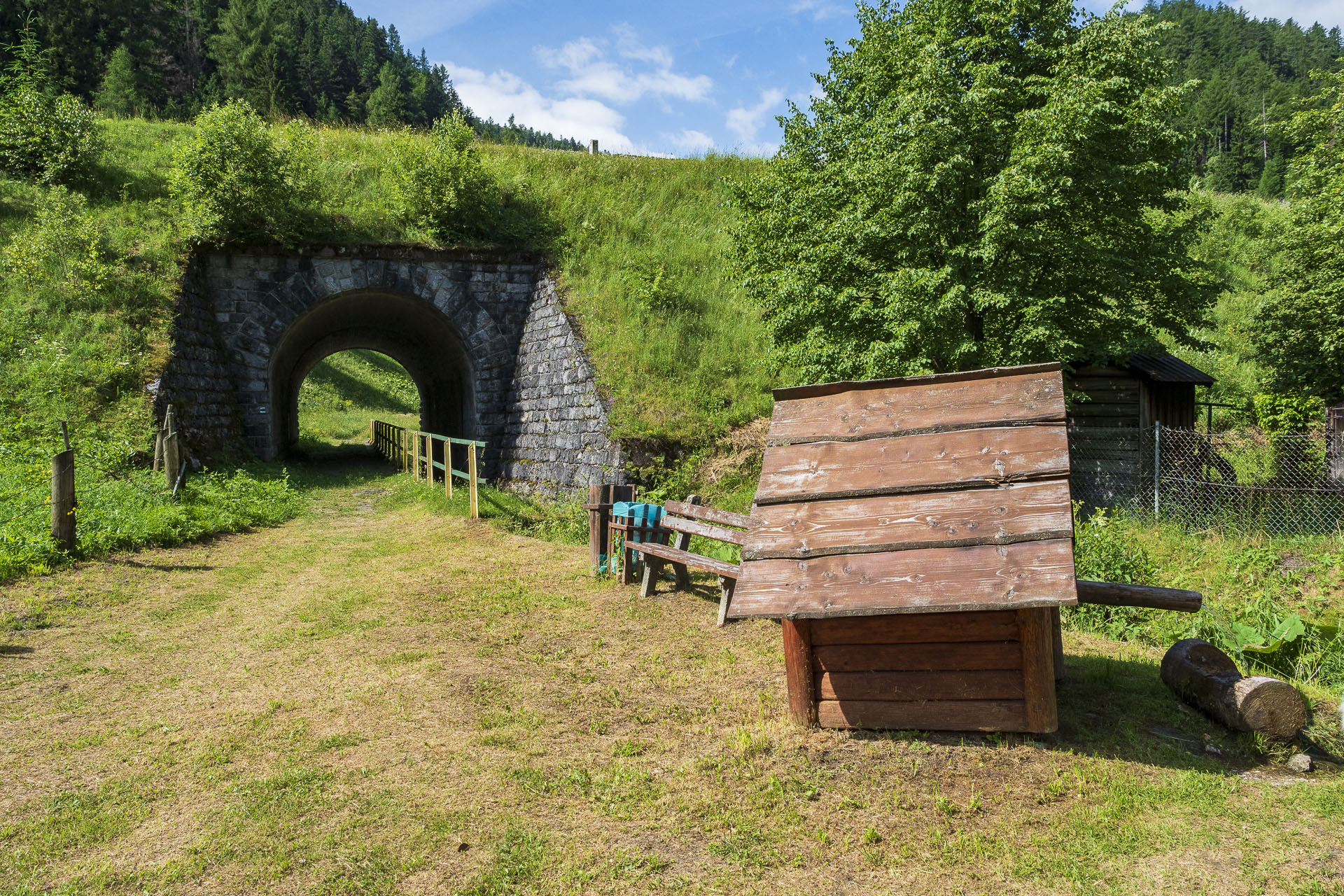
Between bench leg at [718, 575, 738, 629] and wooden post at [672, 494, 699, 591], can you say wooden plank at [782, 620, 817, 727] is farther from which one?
wooden post at [672, 494, 699, 591]

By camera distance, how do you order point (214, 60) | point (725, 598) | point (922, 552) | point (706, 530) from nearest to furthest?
point (922, 552), point (725, 598), point (706, 530), point (214, 60)

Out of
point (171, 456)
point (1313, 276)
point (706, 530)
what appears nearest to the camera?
point (706, 530)

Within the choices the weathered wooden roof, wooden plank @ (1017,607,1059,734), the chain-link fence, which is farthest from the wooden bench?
the chain-link fence

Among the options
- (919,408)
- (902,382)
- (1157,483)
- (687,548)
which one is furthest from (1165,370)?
(919,408)

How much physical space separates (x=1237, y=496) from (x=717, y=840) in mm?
11579

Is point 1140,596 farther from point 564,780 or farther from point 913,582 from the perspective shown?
point 564,780

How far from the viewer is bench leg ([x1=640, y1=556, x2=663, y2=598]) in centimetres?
816

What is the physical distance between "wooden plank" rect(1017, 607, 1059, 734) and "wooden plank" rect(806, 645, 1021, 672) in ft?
0.22

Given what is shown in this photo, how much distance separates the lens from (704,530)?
7520mm

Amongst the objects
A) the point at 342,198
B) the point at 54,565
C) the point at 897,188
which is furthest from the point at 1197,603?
the point at 342,198

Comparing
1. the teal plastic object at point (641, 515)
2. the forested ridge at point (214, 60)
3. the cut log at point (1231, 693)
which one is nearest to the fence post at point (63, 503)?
the teal plastic object at point (641, 515)

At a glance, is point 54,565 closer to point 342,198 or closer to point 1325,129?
point 342,198

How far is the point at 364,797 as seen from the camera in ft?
12.8

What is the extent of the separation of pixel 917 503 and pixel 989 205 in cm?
728
